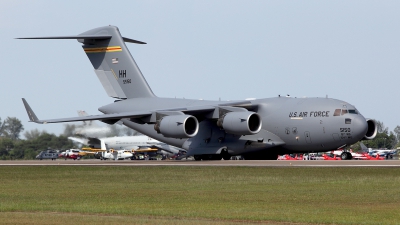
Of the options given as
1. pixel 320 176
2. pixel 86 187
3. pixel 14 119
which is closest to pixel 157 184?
pixel 86 187

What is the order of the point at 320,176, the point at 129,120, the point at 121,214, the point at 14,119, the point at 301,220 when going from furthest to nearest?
the point at 14,119 < the point at 129,120 < the point at 320,176 < the point at 121,214 < the point at 301,220

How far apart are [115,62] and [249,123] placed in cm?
1016

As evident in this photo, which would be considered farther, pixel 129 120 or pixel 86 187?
pixel 129 120

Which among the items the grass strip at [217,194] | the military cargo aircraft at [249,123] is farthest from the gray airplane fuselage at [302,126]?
the grass strip at [217,194]

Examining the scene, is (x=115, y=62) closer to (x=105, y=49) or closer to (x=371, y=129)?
(x=105, y=49)

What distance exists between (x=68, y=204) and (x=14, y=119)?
6477 centimetres

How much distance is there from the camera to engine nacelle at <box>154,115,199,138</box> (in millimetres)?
36812

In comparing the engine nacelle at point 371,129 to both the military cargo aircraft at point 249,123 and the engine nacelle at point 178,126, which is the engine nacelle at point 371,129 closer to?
the military cargo aircraft at point 249,123

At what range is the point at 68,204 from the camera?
53.3ft

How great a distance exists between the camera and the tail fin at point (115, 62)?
44.1m

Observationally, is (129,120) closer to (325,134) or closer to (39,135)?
(325,134)

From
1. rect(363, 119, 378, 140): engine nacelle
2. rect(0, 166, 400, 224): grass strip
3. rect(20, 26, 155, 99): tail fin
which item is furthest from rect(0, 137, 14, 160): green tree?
rect(0, 166, 400, 224): grass strip

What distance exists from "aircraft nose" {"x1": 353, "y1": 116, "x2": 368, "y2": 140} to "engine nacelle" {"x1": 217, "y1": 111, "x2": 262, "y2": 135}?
4601mm

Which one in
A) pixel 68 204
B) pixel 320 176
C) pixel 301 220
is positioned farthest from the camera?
pixel 320 176
